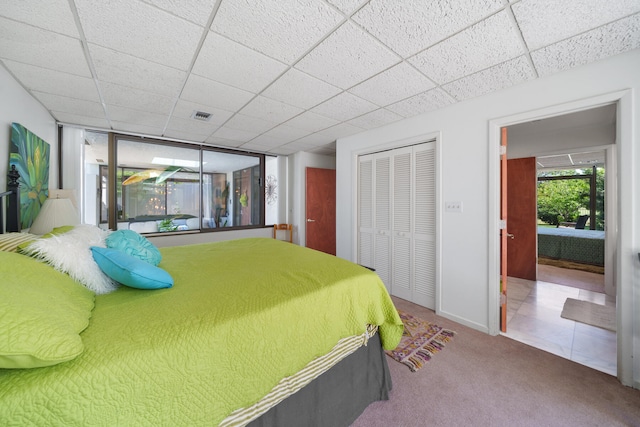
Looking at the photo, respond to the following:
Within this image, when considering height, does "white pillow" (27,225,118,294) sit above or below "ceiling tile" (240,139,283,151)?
below

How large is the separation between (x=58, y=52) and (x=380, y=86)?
2.41 metres

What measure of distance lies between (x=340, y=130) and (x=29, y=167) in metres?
3.28

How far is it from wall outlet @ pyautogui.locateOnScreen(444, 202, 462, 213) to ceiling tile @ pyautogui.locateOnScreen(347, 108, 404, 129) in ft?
3.99

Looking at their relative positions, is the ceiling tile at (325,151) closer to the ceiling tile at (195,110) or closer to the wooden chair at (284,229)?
the wooden chair at (284,229)

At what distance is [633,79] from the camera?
165 centimetres

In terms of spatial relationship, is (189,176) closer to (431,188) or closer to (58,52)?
(58,52)

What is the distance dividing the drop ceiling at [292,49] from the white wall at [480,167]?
122 millimetres

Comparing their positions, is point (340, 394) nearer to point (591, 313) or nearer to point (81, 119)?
point (591, 313)

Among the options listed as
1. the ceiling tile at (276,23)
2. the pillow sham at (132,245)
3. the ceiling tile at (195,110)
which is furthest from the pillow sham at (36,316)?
the ceiling tile at (195,110)

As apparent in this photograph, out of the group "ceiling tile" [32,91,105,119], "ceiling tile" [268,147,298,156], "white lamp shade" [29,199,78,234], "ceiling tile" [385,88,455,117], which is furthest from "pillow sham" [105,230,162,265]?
"ceiling tile" [268,147,298,156]

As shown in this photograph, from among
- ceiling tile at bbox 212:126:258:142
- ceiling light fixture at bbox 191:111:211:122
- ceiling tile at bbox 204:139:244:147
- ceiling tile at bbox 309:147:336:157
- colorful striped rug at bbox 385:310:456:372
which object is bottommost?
colorful striped rug at bbox 385:310:456:372

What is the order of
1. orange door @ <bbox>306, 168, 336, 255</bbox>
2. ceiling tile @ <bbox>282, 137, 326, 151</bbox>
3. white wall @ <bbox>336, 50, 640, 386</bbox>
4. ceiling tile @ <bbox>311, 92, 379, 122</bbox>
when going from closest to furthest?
white wall @ <bbox>336, 50, 640, 386</bbox> < ceiling tile @ <bbox>311, 92, 379, 122</bbox> < ceiling tile @ <bbox>282, 137, 326, 151</bbox> < orange door @ <bbox>306, 168, 336, 255</bbox>

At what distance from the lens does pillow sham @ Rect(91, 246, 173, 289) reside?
3.83 ft

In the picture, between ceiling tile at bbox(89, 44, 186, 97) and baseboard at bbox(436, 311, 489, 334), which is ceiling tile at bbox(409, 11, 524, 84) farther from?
baseboard at bbox(436, 311, 489, 334)
